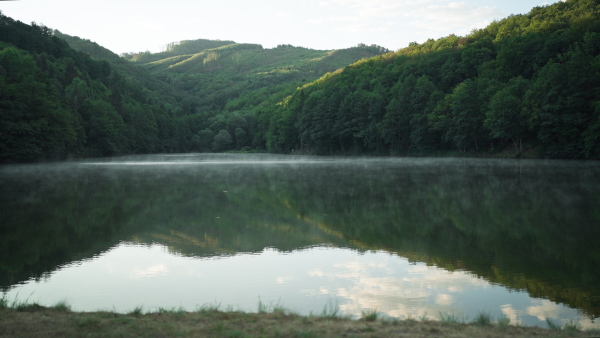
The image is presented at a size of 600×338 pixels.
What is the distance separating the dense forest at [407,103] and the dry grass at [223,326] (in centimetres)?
5236

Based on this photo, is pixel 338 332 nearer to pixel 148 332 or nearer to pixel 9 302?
pixel 148 332

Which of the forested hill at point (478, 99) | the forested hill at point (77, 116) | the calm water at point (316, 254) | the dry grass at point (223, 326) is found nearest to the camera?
the dry grass at point (223, 326)

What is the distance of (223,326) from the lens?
5504 millimetres

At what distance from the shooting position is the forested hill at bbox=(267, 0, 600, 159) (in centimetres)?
5606

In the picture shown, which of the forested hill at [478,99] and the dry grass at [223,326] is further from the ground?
the forested hill at [478,99]

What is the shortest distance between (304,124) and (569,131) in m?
60.8

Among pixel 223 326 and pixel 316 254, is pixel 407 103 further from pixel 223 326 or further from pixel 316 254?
pixel 223 326

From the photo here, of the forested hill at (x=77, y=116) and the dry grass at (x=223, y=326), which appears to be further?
the forested hill at (x=77, y=116)

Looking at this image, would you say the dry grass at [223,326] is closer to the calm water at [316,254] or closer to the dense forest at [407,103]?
the calm water at [316,254]

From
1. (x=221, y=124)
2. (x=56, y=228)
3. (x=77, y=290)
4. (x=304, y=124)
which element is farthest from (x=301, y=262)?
(x=221, y=124)

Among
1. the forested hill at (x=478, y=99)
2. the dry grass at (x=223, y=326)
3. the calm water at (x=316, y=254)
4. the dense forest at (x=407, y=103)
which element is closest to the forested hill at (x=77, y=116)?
the dense forest at (x=407, y=103)

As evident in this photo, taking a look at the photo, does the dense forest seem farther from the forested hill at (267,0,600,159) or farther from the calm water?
the calm water

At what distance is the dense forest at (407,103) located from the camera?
2242 inches

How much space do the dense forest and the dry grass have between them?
5236 centimetres
